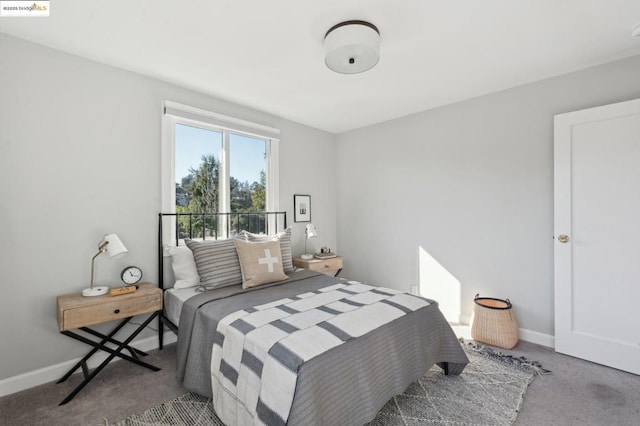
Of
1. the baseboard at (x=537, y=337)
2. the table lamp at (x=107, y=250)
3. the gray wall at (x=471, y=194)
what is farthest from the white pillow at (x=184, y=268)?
the baseboard at (x=537, y=337)

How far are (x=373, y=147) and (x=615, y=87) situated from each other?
7.62 feet

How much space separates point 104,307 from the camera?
203 cm

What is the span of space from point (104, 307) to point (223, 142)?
1858mm

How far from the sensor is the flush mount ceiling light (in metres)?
1.83

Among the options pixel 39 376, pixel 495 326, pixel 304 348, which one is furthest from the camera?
pixel 495 326

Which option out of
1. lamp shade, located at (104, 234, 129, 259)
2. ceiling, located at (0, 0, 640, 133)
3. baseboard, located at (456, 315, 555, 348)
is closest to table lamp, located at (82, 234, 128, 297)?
lamp shade, located at (104, 234, 129, 259)

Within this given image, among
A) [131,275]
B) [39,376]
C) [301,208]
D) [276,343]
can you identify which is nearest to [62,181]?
[131,275]

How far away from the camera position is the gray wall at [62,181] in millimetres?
2006

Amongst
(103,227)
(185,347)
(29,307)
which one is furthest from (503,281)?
(29,307)

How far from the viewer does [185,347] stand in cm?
203

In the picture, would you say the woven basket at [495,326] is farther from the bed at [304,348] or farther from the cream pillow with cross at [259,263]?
the cream pillow with cross at [259,263]

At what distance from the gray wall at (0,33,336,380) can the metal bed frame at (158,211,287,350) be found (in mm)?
100

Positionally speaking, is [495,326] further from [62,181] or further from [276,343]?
[62,181]

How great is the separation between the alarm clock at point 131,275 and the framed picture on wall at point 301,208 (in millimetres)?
1889
